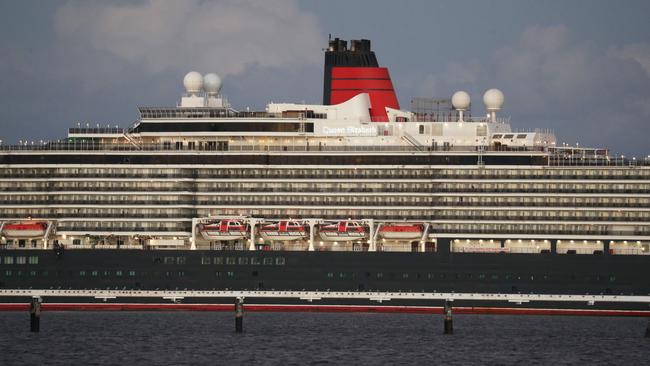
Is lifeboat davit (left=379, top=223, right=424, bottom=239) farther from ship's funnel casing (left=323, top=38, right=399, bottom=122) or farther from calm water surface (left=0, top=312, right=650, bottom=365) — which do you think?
ship's funnel casing (left=323, top=38, right=399, bottom=122)

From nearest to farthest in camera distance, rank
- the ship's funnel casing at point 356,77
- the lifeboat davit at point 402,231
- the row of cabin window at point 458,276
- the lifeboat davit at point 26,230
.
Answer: the row of cabin window at point 458,276 < the lifeboat davit at point 402,231 < the lifeboat davit at point 26,230 < the ship's funnel casing at point 356,77

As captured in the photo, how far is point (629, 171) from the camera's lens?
3804 inches

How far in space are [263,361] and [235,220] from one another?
895 inches

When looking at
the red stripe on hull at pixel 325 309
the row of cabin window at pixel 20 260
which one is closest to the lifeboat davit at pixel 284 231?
the red stripe on hull at pixel 325 309

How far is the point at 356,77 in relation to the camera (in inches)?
4053

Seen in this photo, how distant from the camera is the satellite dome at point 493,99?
10106 cm

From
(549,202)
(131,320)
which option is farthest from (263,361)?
(549,202)

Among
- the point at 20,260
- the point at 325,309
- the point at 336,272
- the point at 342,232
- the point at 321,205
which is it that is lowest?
the point at 325,309

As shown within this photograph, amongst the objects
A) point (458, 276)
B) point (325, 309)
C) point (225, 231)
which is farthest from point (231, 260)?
point (458, 276)

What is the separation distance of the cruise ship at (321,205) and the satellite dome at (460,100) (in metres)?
0.30

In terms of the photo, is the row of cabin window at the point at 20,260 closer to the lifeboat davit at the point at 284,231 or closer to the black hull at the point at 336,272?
the black hull at the point at 336,272

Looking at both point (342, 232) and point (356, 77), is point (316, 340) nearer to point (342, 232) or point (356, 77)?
point (342, 232)

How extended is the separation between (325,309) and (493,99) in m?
15.8

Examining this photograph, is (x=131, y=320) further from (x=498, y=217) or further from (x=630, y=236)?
(x=630, y=236)
